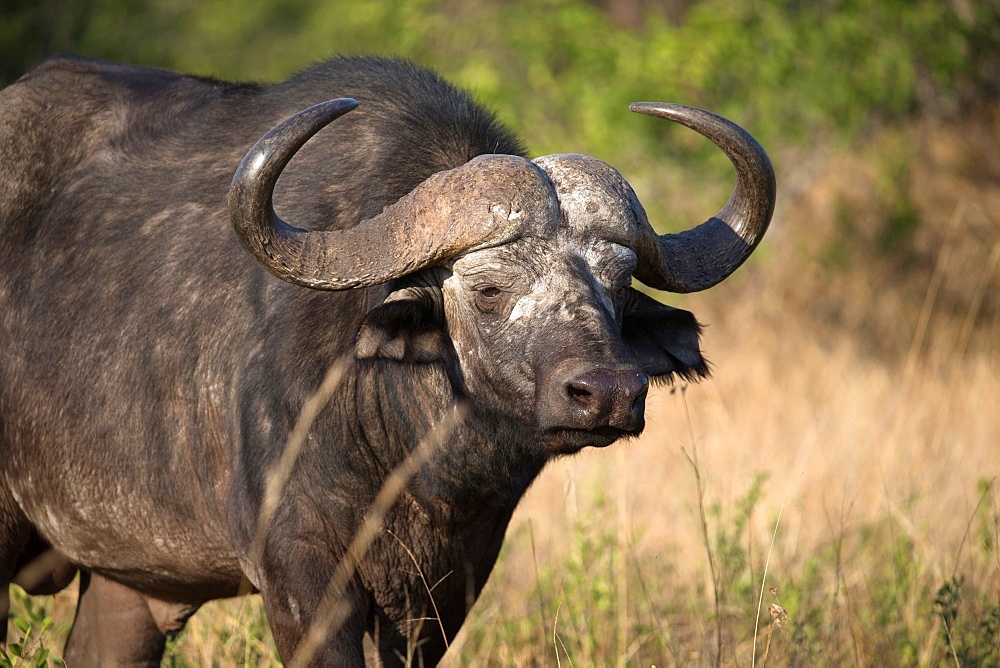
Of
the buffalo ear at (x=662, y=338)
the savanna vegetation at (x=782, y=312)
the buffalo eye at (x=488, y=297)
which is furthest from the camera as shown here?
the savanna vegetation at (x=782, y=312)

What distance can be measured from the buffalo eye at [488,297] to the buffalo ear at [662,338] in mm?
559

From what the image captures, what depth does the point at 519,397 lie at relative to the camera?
3740mm

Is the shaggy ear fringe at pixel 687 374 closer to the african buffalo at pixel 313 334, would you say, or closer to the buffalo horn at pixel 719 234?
the african buffalo at pixel 313 334

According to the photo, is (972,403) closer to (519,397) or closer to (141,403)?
(519,397)

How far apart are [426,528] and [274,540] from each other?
498 mm

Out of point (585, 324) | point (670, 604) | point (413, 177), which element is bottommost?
point (670, 604)

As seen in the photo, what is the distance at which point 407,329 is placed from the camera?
3822 mm

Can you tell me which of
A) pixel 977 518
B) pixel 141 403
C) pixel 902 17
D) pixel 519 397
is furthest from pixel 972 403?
pixel 141 403

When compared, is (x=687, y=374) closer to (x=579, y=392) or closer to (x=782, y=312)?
(x=579, y=392)

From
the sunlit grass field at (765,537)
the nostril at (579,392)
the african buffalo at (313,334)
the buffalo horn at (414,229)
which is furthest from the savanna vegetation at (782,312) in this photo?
the buffalo horn at (414,229)

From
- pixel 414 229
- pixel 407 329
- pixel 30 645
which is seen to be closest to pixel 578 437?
pixel 407 329

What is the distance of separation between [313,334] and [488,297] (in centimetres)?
55

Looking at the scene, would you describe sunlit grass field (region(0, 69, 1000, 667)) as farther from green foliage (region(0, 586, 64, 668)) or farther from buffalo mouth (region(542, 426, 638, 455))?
buffalo mouth (region(542, 426, 638, 455))

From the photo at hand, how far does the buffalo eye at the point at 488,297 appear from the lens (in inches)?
149
